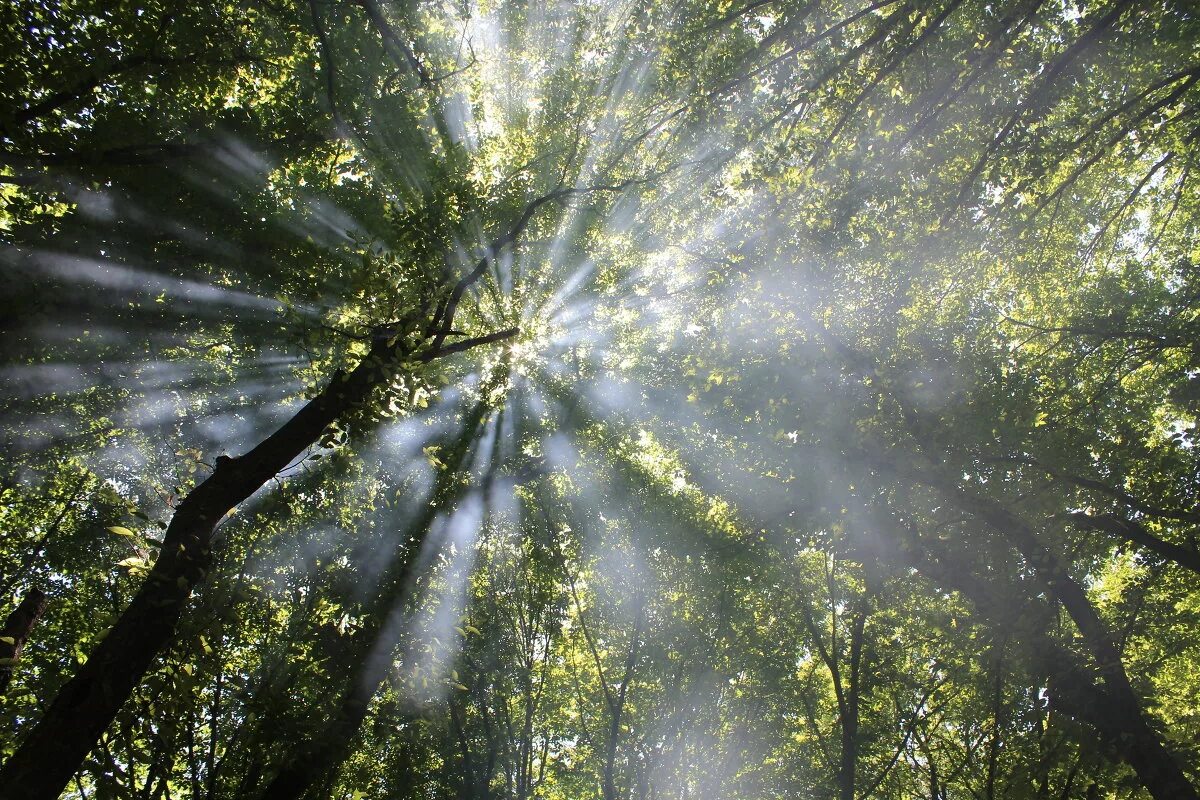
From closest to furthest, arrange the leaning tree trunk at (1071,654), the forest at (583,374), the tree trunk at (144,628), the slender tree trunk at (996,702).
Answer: the tree trunk at (144,628) < the forest at (583,374) < the leaning tree trunk at (1071,654) < the slender tree trunk at (996,702)

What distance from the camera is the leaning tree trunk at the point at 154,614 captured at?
10.4 feet

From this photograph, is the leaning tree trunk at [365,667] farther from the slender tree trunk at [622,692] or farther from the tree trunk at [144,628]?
the slender tree trunk at [622,692]

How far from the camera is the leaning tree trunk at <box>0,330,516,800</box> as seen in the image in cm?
318

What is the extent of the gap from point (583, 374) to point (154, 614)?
941 centimetres

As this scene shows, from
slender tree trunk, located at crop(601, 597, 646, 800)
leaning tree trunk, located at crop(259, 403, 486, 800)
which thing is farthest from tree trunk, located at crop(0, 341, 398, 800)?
slender tree trunk, located at crop(601, 597, 646, 800)

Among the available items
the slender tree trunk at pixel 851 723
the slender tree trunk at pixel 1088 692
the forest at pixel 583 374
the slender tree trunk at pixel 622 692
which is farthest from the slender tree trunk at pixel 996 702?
the slender tree trunk at pixel 622 692

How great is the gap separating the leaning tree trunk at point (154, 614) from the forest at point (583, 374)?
29 mm

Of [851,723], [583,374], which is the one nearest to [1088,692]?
[851,723]

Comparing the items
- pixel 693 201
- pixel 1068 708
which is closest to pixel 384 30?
pixel 693 201

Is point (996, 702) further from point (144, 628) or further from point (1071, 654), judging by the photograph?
point (144, 628)

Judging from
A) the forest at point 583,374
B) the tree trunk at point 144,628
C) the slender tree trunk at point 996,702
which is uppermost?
the forest at point 583,374

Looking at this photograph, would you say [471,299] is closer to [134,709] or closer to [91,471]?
[134,709]

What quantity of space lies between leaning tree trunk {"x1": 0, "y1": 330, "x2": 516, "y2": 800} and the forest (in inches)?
1.1

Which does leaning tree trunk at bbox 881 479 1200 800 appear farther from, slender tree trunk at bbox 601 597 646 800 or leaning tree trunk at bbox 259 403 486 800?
leaning tree trunk at bbox 259 403 486 800
